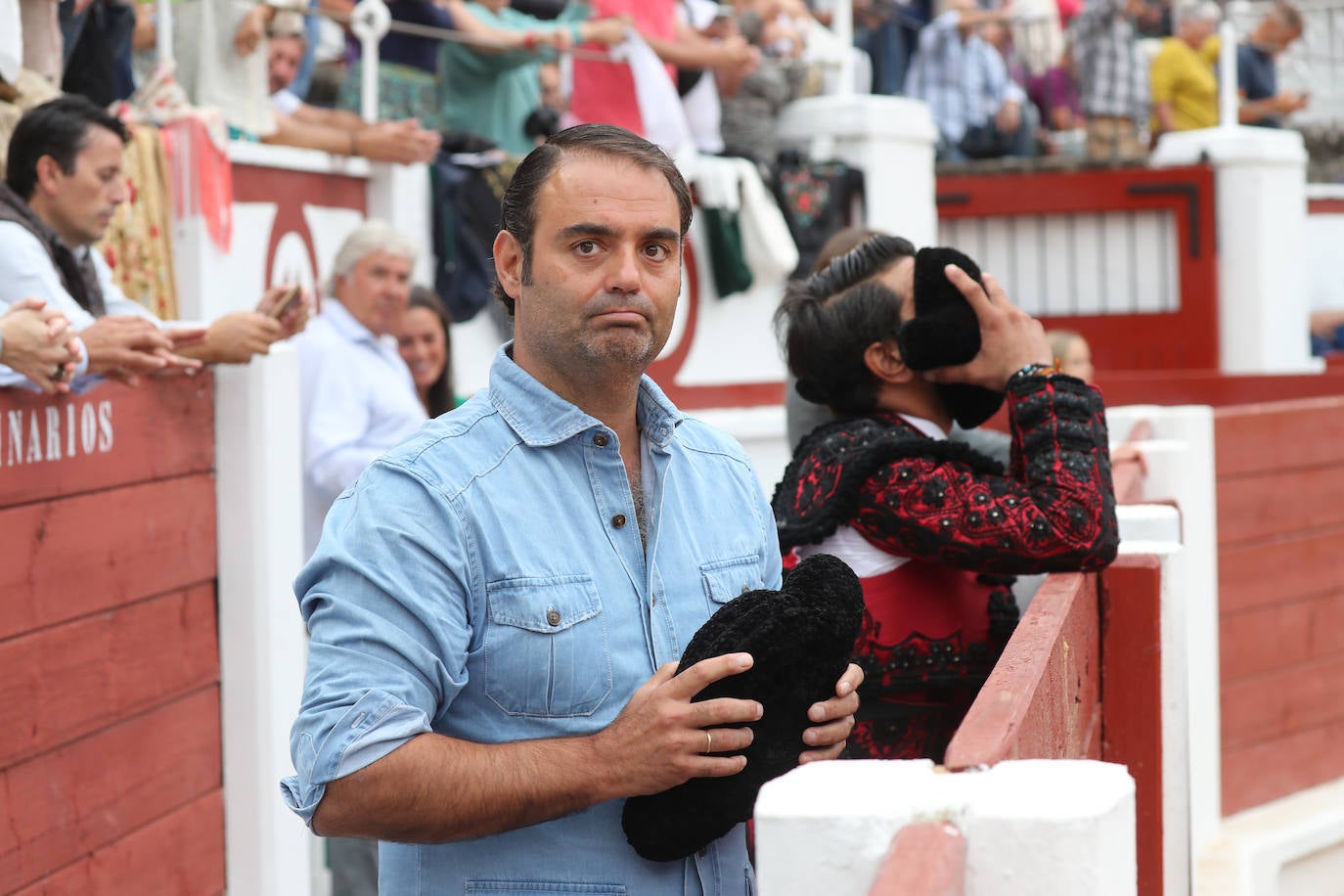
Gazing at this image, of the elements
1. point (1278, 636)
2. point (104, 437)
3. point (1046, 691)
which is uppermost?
point (104, 437)

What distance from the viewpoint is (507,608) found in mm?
1647

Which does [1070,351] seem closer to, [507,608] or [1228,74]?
[507,608]

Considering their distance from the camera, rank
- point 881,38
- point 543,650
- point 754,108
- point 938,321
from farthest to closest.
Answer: point 881,38
point 754,108
point 938,321
point 543,650

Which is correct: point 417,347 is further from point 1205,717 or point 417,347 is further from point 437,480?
point 437,480

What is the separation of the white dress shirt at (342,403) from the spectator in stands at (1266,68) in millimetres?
9199

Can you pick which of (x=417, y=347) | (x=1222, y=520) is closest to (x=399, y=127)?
(x=417, y=347)

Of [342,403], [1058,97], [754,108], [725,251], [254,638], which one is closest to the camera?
[254,638]

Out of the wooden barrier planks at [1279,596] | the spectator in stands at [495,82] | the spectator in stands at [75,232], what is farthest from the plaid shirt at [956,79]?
the spectator in stands at [75,232]

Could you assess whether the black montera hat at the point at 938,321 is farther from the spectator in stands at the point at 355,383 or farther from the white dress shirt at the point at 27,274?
the spectator in stands at the point at 355,383

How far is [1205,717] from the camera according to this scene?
16.2 ft

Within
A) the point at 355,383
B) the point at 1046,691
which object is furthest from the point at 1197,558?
the point at 1046,691

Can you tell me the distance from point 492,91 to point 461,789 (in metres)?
5.75

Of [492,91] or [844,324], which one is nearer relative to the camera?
[844,324]

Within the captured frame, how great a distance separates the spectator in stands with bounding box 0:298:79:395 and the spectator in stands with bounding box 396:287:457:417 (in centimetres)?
207
